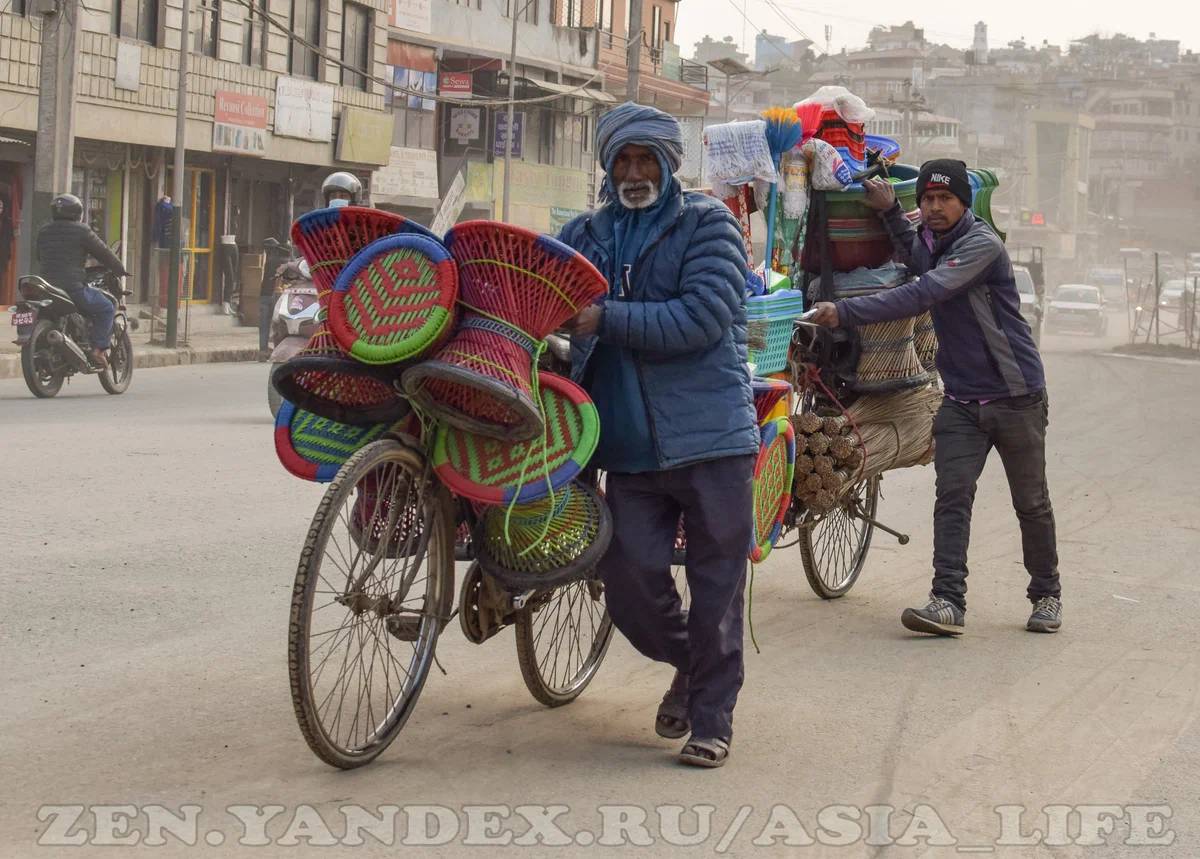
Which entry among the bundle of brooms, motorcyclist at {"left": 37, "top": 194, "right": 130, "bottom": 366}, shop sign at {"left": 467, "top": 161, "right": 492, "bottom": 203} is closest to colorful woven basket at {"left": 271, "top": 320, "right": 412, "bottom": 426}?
the bundle of brooms

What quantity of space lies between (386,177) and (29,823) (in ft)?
119

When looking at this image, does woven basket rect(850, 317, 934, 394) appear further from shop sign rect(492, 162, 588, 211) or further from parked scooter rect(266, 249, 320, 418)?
shop sign rect(492, 162, 588, 211)

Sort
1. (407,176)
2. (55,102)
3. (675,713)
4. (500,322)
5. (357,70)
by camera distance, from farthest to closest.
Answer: (407,176)
(357,70)
(55,102)
(675,713)
(500,322)

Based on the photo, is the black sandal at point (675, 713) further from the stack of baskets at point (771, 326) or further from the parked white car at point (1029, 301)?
the parked white car at point (1029, 301)

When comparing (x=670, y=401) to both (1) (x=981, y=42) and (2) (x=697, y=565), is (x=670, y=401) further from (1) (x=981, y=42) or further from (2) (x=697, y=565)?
(1) (x=981, y=42)

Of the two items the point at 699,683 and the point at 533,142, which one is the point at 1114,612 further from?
the point at 533,142

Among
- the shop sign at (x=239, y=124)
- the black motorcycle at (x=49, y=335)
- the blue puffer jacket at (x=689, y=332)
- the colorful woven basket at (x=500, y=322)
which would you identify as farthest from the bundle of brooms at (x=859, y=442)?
the shop sign at (x=239, y=124)

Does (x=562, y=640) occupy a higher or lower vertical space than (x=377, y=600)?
lower

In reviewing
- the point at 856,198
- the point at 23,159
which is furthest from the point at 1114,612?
the point at 23,159

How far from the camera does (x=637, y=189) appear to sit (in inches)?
181

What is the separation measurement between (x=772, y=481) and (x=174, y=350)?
1724 centimetres

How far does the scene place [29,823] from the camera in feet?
12.6

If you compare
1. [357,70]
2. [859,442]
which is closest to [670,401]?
[859,442]

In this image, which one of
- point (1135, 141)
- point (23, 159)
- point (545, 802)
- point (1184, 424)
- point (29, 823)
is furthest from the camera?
point (1135, 141)
